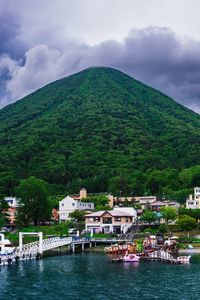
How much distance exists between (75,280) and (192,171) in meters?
95.1

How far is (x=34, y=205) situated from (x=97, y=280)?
149 feet

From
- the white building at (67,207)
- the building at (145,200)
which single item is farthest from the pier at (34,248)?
the building at (145,200)

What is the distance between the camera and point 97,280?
4503cm

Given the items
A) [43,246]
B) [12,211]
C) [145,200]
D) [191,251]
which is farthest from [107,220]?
[145,200]

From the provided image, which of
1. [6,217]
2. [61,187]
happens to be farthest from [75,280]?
[61,187]

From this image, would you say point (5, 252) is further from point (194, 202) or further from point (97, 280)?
point (194, 202)

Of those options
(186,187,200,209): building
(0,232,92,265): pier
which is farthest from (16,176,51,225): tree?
(186,187,200,209): building

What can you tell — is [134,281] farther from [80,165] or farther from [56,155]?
[56,155]

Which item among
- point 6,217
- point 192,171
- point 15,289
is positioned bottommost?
point 15,289

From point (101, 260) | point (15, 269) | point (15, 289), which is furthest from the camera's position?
point (101, 260)

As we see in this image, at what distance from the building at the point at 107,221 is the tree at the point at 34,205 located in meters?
7.84

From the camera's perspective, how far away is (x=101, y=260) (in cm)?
6016

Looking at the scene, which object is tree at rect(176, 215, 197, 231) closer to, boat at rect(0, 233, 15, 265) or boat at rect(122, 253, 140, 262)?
boat at rect(122, 253, 140, 262)

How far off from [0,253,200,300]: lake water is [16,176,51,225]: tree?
29097 mm
